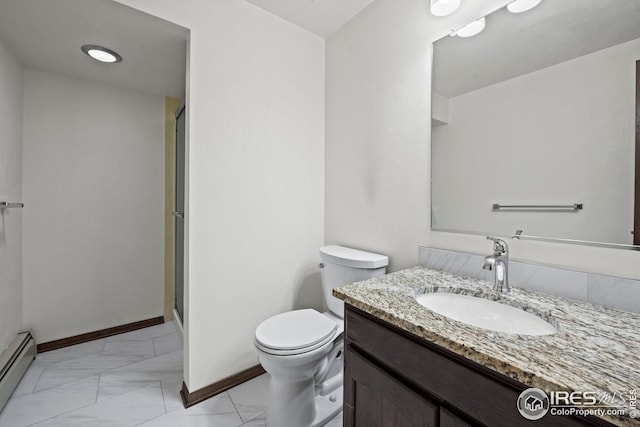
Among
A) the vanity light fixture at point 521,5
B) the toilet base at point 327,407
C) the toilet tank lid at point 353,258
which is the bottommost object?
the toilet base at point 327,407

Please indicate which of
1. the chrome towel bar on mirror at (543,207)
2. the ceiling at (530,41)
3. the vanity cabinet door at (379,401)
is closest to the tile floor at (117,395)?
the vanity cabinet door at (379,401)

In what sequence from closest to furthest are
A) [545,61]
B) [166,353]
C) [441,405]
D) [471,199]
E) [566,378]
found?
[566,378] < [441,405] < [545,61] < [471,199] < [166,353]

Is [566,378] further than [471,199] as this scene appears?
No

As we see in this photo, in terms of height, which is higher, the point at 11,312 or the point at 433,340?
the point at 433,340

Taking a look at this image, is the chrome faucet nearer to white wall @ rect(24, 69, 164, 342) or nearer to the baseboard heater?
the baseboard heater

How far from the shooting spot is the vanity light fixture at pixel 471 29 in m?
1.21

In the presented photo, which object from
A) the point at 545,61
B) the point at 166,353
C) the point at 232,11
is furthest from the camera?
the point at 166,353

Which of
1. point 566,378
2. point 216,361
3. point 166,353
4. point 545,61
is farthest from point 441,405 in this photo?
point 166,353

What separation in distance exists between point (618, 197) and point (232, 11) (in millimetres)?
2001

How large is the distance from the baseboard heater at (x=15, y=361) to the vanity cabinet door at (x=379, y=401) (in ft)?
6.10

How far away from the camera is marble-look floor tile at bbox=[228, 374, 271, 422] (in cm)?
146

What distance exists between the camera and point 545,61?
1.03m

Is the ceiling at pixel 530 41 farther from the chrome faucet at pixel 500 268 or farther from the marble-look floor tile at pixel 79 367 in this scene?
the marble-look floor tile at pixel 79 367

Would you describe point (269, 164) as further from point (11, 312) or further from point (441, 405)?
point (11, 312)
